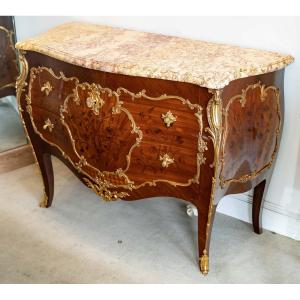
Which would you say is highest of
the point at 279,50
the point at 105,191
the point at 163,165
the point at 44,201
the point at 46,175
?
the point at 279,50

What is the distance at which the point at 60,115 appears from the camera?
1663 mm

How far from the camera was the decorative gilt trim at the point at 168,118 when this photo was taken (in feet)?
4.52

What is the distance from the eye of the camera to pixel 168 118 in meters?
1.38

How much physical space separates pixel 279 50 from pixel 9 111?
1.56m

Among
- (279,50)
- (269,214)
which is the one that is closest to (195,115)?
(279,50)

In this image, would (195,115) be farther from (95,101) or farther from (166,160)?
(95,101)

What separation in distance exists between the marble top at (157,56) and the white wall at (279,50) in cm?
7

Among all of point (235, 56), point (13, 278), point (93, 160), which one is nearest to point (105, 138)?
point (93, 160)

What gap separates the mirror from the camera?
7.66 feet

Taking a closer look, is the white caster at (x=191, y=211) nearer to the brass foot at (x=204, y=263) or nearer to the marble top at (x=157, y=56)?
the brass foot at (x=204, y=263)

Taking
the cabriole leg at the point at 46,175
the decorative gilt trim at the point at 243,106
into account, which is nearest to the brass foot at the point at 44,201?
the cabriole leg at the point at 46,175

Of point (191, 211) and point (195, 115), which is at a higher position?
point (195, 115)

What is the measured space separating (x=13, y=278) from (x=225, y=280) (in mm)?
817

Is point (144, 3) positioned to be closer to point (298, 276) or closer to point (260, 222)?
point (260, 222)
